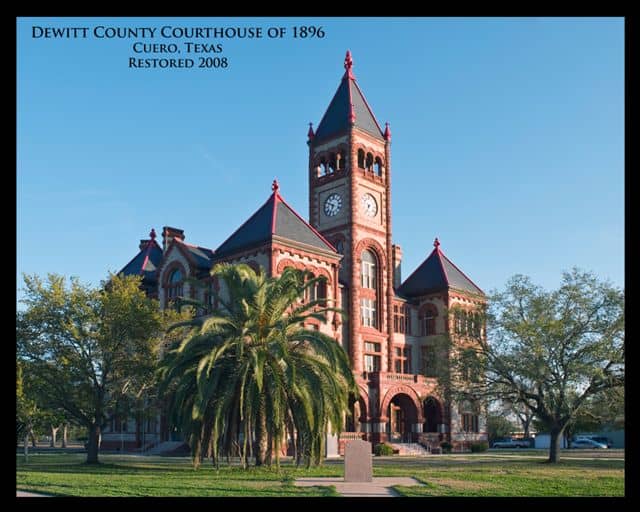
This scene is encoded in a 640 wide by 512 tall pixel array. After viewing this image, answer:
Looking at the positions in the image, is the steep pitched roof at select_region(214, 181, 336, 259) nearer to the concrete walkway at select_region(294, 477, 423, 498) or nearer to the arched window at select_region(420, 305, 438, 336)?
the arched window at select_region(420, 305, 438, 336)

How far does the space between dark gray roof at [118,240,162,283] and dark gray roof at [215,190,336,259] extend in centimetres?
1416

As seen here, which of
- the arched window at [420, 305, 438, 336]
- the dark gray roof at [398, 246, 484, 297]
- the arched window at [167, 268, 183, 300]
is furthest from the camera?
the arched window at [420, 305, 438, 336]

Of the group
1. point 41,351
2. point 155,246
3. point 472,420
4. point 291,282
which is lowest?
point 472,420

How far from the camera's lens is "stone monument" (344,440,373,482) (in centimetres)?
2497

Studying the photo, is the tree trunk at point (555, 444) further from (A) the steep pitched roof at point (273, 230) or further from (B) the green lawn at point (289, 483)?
(A) the steep pitched roof at point (273, 230)

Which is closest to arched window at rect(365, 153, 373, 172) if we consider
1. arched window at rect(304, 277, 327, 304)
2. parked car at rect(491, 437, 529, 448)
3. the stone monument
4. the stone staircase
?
arched window at rect(304, 277, 327, 304)

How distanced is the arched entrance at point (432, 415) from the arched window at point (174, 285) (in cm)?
2293

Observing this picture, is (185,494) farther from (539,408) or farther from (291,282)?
(539,408)

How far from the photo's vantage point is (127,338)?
38.8 metres

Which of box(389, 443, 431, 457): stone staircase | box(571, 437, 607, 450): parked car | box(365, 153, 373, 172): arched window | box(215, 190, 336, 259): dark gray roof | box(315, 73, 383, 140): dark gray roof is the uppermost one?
box(315, 73, 383, 140): dark gray roof

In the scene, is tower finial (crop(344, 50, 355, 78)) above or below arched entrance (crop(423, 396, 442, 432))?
above
